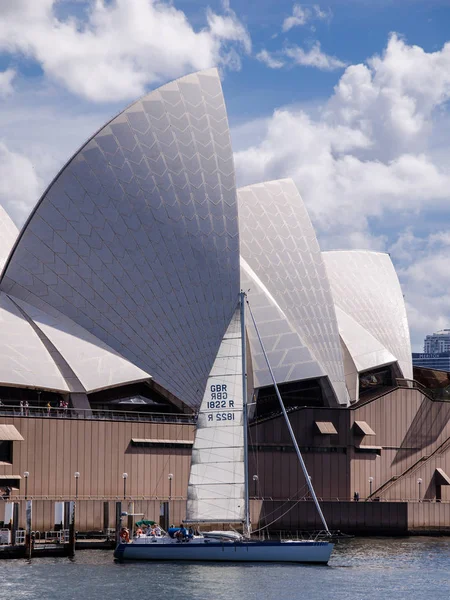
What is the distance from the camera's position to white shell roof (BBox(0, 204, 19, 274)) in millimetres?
61625

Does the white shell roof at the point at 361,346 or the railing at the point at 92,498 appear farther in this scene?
the white shell roof at the point at 361,346

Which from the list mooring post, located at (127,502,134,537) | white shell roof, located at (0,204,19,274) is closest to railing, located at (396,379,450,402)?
mooring post, located at (127,502,134,537)

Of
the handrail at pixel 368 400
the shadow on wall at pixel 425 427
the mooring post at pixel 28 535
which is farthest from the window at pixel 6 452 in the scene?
the shadow on wall at pixel 425 427

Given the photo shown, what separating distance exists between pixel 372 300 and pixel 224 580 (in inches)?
1377

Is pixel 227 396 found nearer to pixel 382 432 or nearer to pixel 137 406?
pixel 137 406

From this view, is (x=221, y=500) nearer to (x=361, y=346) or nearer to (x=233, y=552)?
(x=233, y=552)

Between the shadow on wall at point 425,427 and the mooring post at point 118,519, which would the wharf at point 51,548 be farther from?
the shadow on wall at point 425,427

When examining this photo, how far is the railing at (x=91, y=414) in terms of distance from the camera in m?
55.6

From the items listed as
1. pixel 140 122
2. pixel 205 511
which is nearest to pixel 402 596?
pixel 205 511

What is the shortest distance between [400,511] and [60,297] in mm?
17521

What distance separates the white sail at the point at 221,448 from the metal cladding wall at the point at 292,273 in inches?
686

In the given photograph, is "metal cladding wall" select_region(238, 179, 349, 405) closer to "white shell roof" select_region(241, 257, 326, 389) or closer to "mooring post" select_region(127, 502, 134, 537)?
"white shell roof" select_region(241, 257, 326, 389)

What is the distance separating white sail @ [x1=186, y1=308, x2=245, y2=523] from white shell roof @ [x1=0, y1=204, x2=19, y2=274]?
17.0m

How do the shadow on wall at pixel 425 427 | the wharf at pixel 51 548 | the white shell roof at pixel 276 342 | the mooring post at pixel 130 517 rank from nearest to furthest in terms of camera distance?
the wharf at pixel 51 548, the mooring post at pixel 130 517, the white shell roof at pixel 276 342, the shadow on wall at pixel 425 427
